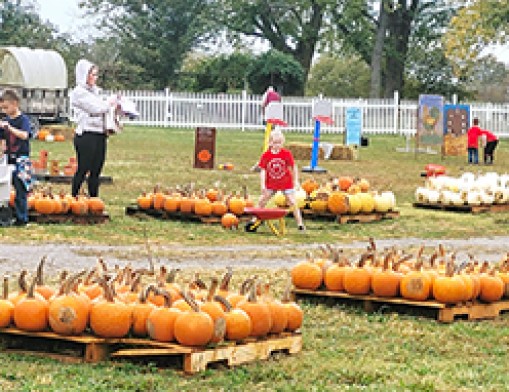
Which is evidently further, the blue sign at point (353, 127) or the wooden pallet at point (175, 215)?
the blue sign at point (353, 127)

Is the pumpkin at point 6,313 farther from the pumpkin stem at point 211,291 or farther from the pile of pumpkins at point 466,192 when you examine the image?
the pile of pumpkins at point 466,192

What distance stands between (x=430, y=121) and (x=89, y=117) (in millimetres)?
23746

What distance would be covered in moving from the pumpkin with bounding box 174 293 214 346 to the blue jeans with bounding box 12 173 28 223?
326 inches

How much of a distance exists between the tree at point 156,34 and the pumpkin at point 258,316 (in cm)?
5997

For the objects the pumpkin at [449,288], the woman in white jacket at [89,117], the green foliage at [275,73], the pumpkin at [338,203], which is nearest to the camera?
the pumpkin at [449,288]

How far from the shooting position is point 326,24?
72.6 meters

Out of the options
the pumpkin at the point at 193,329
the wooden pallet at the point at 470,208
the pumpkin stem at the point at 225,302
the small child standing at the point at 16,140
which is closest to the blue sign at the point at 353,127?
the wooden pallet at the point at 470,208

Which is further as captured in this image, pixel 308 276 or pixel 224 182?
pixel 224 182

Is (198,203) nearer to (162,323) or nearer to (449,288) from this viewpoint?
(449,288)

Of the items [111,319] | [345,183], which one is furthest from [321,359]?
[345,183]

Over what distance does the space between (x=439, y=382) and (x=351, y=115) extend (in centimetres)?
3222

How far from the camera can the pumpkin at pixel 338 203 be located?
18406 millimetres

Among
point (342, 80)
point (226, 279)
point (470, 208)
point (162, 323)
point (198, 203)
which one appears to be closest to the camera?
point (162, 323)

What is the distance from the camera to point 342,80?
92438 mm
